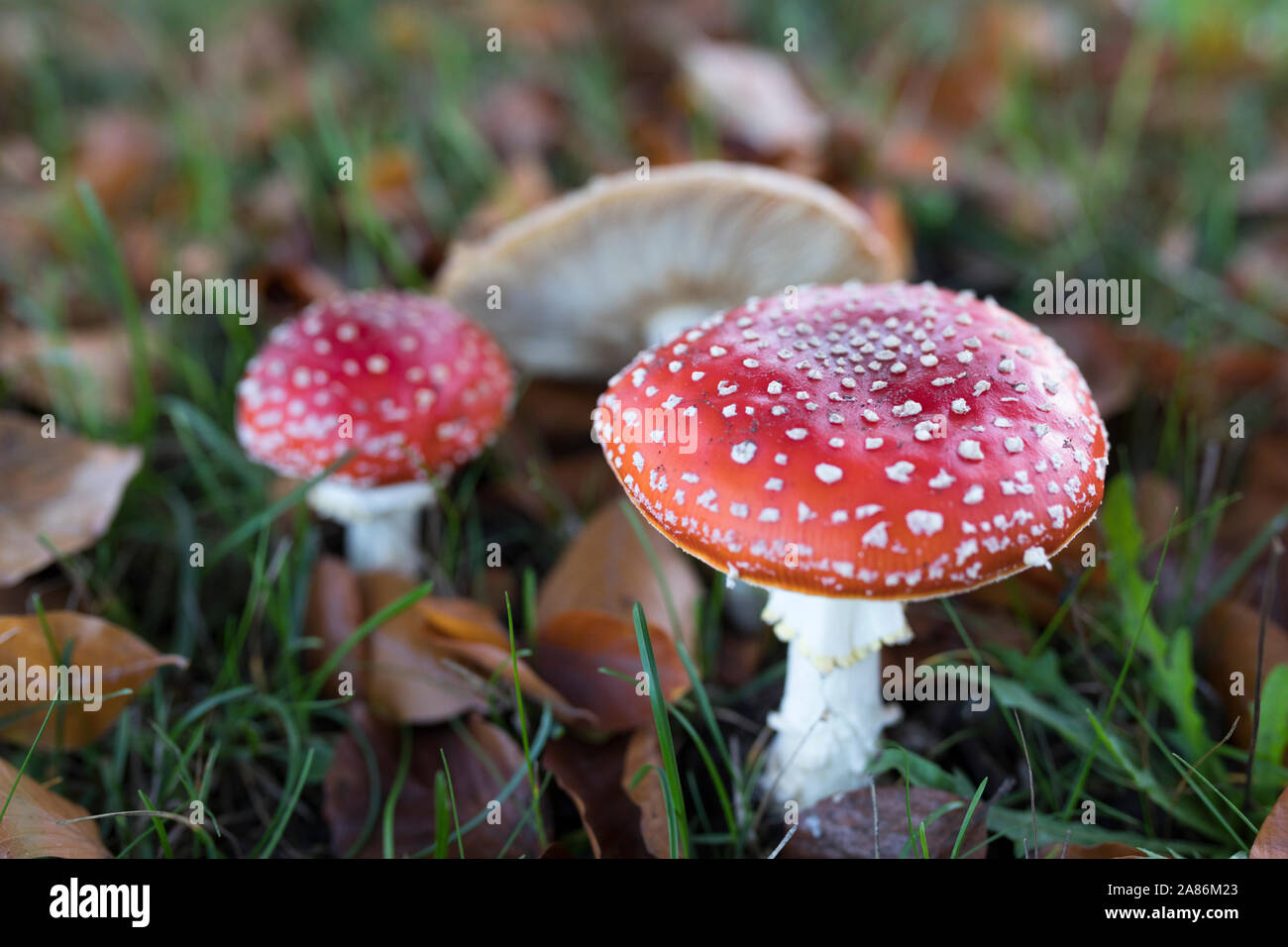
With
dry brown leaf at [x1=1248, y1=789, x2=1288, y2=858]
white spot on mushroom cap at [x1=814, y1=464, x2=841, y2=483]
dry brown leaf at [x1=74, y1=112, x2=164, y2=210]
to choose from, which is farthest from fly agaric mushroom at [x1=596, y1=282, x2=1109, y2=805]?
dry brown leaf at [x1=74, y1=112, x2=164, y2=210]

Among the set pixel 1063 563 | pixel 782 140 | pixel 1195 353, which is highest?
pixel 782 140

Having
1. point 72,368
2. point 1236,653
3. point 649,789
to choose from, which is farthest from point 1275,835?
point 72,368

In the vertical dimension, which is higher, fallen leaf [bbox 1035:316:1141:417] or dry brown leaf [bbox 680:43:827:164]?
dry brown leaf [bbox 680:43:827:164]

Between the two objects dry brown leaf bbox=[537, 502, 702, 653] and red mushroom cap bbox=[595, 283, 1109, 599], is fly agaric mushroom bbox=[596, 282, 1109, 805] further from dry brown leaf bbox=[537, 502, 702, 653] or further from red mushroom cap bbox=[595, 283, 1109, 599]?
dry brown leaf bbox=[537, 502, 702, 653]
